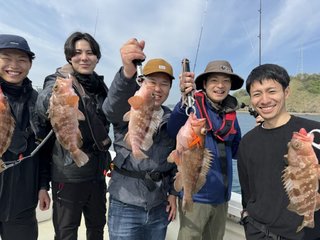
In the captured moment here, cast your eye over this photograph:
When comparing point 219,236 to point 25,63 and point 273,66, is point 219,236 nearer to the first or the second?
point 273,66

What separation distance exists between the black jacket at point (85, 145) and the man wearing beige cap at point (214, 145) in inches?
37.1

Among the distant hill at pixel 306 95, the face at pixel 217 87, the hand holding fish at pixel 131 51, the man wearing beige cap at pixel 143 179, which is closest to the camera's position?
the hand holding fish at pixel 131 51

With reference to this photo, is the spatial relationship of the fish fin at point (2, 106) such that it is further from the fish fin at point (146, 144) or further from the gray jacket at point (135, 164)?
the fish fin at point (146, 144)

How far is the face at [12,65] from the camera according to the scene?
9.61 feet

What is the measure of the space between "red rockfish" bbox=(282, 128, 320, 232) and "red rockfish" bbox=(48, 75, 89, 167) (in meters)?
2.04

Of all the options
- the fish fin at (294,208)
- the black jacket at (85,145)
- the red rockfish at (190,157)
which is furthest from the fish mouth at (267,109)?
the black jacket at (85,145)

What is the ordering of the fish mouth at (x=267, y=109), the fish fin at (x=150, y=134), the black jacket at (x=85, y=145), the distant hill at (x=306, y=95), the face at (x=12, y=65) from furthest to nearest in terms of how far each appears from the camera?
the distant hill at (x=306, y=95) → the black jacket at (x=85, y=145) → the face at (x=12, y=65) → the fish fin at (x=150, y=134) → the fish mouth at (x=267, y=109)

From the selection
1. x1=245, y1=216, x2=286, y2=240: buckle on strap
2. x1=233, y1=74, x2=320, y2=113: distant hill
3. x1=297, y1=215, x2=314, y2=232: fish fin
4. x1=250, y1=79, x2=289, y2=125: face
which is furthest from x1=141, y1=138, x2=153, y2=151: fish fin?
x1=233, y1=74, x2=320, y2=113: distant hill

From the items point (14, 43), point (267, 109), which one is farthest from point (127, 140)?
point (14, 43)

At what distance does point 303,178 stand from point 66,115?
2.31 metres

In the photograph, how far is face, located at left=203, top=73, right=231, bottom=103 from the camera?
11.6 feet

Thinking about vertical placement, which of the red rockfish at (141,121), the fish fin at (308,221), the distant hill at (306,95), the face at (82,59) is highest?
the distant hill at (306,95)

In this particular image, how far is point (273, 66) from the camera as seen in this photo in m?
2.72

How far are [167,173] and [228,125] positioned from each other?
103 cm
